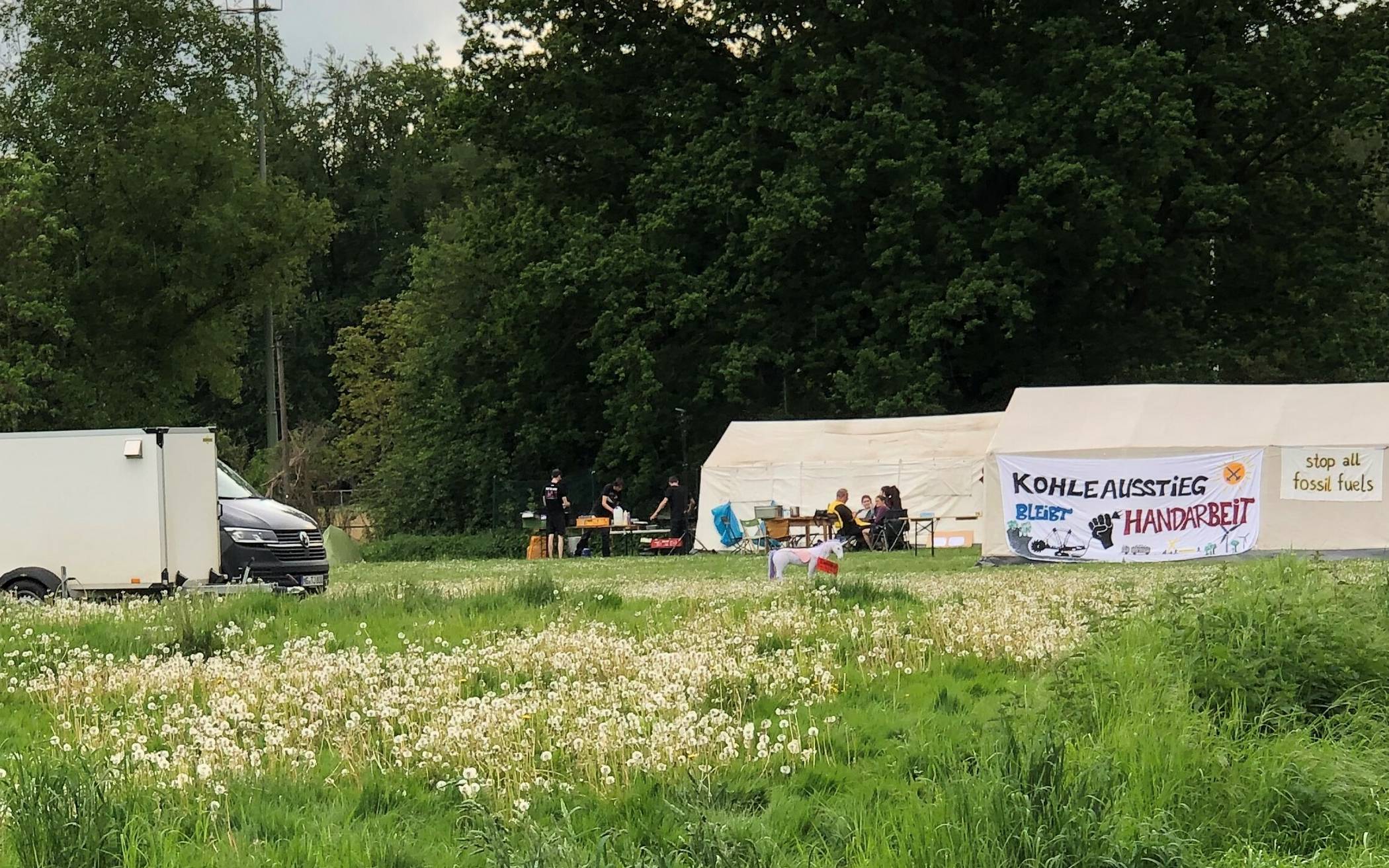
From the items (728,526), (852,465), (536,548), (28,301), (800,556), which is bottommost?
(536,548)

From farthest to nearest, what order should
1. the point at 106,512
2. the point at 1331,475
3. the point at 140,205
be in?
the point at 140,205
the point at 1331,475
the point at 106,512

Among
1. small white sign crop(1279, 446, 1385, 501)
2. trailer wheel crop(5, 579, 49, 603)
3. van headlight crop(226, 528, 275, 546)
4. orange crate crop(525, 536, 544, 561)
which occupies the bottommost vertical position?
orange crate crop(525, 536, 544, 561)

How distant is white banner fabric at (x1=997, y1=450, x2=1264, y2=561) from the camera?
24.6 m

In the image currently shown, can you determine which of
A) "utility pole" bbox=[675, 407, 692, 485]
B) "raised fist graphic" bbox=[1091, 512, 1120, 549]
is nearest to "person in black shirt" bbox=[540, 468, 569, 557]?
"utility pole" bbox=[675, 407, 692, 485]

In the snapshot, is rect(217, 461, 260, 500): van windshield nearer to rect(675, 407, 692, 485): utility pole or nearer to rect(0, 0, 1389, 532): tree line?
rect(0, 0, 1389, 532): tree line

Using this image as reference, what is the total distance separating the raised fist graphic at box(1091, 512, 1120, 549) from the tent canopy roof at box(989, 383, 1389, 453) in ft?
4.22

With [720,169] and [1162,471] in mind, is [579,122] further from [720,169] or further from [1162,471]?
[1162,471]

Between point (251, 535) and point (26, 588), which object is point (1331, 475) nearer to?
point (251, 535)

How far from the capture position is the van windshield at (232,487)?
2144cm

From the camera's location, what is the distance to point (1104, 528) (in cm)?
2494

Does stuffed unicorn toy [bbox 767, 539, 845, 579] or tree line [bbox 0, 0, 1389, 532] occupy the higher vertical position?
tree line [bbox 0, 0, 1389, 532]

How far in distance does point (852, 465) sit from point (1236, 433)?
10.8 meters

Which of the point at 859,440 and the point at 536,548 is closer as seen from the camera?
the point at 859,440

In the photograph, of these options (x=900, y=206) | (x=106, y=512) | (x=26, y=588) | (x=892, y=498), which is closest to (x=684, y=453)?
(x=900, y=206)
